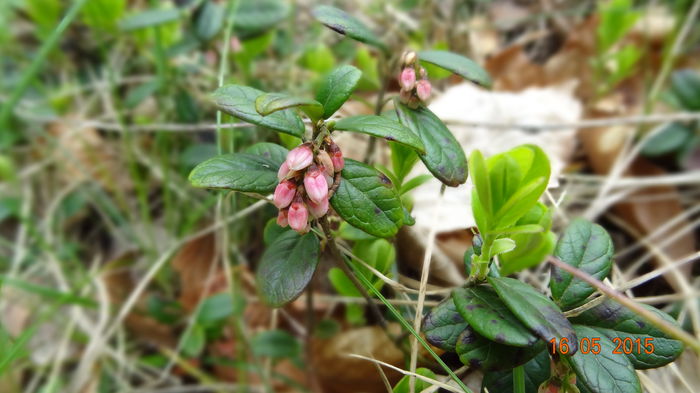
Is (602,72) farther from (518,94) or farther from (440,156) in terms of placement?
(440,156)

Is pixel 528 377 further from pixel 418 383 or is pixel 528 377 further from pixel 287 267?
pixel 287 267

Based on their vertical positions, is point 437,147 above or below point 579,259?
above

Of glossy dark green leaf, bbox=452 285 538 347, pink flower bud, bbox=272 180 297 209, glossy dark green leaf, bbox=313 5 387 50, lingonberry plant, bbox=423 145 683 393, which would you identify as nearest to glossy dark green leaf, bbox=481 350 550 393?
lingonberry plant, bbox=423 145 683 393

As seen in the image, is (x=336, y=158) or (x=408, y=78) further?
(x=408, y=78)

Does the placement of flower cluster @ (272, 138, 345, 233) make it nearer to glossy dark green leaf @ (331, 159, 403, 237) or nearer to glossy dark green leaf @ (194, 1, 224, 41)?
glossy dark green leaf @ (331, 159, 403, 237)

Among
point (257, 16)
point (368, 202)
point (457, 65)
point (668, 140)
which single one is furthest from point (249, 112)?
point (668, 140)

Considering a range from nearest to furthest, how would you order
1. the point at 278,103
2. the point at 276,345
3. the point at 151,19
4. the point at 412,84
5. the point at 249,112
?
the point at 278,103, the point at 249,112, the point at 412,84, the point at 276,345, the point at 151,19

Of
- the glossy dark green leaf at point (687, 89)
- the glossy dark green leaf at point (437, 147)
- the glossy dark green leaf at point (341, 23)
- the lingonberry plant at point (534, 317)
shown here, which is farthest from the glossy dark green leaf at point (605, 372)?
the glossy dark green leaf at point (687, 89)
